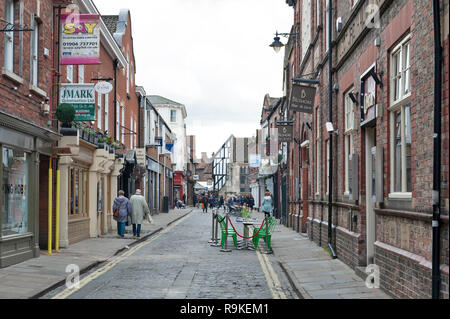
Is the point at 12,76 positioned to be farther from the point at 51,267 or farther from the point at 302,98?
the point at 302,98

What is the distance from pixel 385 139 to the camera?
10156mm

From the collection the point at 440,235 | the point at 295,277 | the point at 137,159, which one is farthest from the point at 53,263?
the point at 137,159

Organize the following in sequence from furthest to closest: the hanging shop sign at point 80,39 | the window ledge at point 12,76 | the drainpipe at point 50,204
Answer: the hanging shop sign at point 80,39 → the drainpipe at point 50,204 → the window ledge at point 12,76

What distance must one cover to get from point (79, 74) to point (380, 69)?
12589 mm

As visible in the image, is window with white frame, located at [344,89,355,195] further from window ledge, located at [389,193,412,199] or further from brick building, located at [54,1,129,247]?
brick building, located at [54,1,129,247]

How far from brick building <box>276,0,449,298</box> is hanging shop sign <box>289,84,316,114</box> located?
0.38 metres

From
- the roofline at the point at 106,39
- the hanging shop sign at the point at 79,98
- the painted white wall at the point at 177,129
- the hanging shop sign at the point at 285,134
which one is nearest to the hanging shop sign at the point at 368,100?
the hanging shop sign at the point at 79,98

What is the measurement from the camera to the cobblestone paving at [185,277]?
9.80 meters

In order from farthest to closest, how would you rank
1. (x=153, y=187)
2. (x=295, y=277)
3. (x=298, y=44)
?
(x=153, y=187) < (x=298, y=44) < (x=295, y=277)

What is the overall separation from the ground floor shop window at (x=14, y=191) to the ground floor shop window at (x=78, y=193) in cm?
431

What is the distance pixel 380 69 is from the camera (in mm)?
10625

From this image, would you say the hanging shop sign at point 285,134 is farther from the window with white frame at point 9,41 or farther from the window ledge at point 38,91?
the window with white frame at point 9,41

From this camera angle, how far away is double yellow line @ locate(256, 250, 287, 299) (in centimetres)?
1004

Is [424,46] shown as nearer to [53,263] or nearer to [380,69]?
[380,69]
